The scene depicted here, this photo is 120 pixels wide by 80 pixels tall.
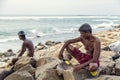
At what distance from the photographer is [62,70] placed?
19.9ft

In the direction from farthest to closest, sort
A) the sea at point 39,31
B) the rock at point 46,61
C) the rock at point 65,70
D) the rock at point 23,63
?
the sea at point 39,31, the rock at point 23,63, the rock at point 46,61, the rock at point 65,70

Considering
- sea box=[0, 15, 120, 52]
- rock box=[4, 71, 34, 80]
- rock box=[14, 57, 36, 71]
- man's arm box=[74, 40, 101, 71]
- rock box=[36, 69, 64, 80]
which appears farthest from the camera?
sea box=[0, 15, 120, 52]

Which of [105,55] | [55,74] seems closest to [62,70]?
[55,74]

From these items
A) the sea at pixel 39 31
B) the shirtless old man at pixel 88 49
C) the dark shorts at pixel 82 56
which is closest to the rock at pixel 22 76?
the shirtless old man at pixel 88 49

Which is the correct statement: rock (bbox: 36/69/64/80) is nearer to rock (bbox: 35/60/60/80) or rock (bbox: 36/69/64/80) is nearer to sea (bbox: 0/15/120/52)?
rock (bbox: 35/60/60/80)

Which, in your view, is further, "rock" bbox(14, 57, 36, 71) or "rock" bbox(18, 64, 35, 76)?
"rock" bbox(14, 57, 36, 71)

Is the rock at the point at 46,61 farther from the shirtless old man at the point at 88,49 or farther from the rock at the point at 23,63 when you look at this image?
the shirtless old man at the point at 88,49

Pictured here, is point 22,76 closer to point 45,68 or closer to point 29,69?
point 29,69

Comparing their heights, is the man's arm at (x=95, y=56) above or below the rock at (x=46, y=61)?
above

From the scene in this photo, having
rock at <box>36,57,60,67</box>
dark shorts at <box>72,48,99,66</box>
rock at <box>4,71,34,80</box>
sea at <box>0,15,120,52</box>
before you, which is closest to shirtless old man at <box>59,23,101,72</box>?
dark shorts at <box>72,48,99,66</box>

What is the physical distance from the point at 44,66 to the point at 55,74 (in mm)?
493

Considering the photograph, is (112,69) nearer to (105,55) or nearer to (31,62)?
(105,55)

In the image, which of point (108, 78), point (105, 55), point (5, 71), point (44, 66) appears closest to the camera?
point (108, 78)

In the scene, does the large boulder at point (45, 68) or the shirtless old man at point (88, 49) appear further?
the large boulder at point (45, 68)
